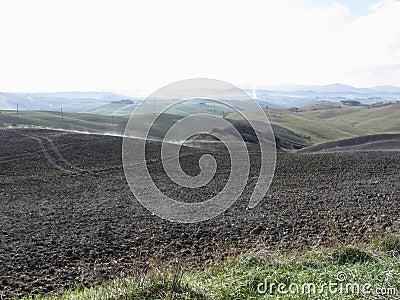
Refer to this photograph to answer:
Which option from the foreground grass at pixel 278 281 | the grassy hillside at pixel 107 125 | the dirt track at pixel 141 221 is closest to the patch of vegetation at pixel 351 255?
the foreground grass at pixel 278 281

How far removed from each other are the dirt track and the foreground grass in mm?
1332

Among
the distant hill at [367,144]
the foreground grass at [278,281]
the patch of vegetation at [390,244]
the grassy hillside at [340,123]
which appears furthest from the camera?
the grassy hillside at [340,123]

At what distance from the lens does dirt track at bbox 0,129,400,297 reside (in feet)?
24.7

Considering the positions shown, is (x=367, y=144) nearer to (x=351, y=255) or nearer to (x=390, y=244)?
(x=390, y=244)

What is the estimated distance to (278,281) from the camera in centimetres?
525

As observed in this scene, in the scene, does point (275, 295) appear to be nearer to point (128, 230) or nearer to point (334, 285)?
point (334, 285)

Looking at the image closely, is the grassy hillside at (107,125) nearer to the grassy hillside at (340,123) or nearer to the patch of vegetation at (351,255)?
the grassy hillside at (340,123)

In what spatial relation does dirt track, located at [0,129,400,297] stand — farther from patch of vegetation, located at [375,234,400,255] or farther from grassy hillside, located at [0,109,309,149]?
grassy hillside, located at [0,109,309,149]

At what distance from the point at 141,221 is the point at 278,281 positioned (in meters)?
5.94

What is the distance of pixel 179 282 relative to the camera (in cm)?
484

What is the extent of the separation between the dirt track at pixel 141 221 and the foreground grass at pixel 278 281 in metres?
1.33

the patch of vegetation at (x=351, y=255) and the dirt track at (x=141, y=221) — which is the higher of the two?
the patch of vegetation at (x=351, y=255)

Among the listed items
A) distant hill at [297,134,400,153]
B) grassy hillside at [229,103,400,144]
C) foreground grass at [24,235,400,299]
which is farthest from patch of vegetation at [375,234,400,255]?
grassy hillside at [229,103,400,144]

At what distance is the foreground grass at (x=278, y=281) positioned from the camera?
4703mm
